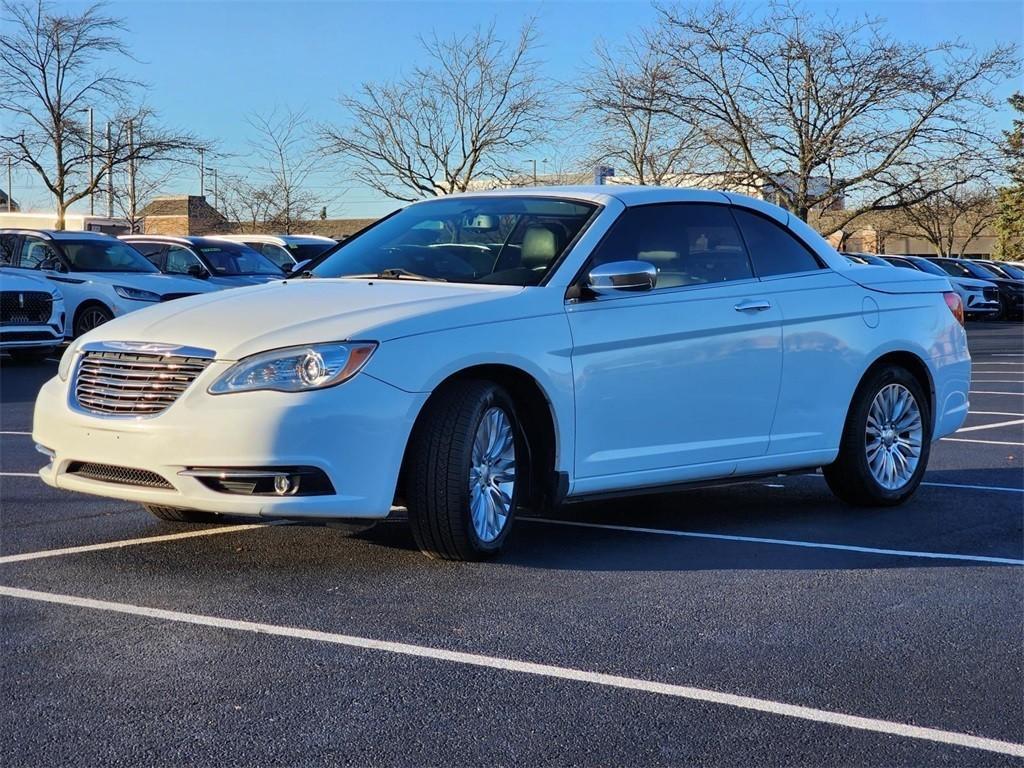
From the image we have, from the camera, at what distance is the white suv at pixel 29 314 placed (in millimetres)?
16375

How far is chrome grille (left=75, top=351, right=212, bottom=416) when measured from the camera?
5348mm

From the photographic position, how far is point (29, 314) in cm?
1659

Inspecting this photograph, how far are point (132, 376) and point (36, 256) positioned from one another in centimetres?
1386

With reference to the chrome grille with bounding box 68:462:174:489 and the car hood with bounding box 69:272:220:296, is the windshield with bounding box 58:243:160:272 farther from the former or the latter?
the chrome grille with bounding box 68:462:174:489

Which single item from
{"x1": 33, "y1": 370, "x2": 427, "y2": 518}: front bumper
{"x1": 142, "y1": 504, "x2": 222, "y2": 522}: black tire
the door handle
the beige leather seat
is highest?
the beige leather seat

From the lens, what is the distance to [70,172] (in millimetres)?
32250

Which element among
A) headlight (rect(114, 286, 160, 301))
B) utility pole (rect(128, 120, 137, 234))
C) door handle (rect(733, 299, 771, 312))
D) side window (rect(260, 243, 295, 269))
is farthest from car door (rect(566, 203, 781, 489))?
utility pole (rect(128, 120, 137, 234))

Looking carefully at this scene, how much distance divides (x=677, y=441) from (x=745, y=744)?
111 inches

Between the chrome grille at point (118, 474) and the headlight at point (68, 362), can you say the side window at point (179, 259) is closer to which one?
the headlight at point (68, 362)

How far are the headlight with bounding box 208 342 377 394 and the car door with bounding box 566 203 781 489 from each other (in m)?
1.12

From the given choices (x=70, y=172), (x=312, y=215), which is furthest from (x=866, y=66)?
(x=312, y=215)

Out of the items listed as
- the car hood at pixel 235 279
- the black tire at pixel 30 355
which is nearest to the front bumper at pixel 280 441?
the black tire at pixel 30 355

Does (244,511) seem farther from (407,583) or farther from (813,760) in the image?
(813,760)

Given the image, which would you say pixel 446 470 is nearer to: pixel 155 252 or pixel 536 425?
pixel 536 425
